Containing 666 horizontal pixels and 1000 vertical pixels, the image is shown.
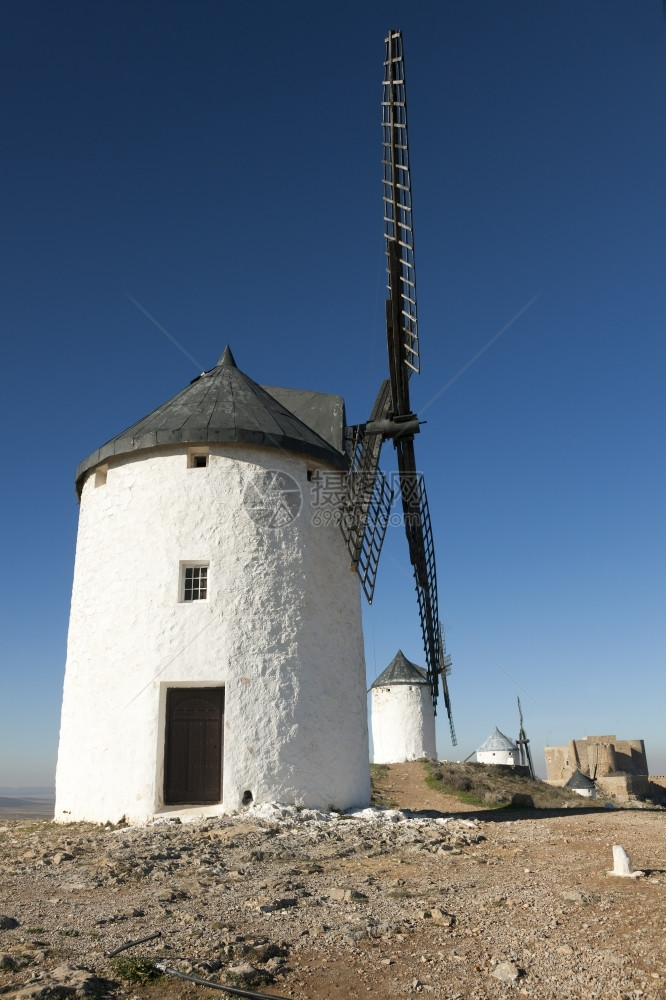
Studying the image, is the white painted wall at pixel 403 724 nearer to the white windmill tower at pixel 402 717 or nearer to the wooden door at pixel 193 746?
the white windmill tower at pixel 402 717

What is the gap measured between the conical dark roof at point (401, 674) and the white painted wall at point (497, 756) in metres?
11.9

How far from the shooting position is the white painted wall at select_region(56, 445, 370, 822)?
37.7 ft

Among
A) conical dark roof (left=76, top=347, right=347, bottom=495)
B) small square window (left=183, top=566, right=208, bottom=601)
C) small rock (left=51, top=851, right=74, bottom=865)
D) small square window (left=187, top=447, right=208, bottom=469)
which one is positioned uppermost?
conical dark roof (left=76, top=347, right=347, bottom=495)

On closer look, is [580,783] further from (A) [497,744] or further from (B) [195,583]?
(B) [195,583]

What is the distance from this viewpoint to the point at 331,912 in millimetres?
6117

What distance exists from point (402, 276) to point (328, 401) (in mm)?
3372

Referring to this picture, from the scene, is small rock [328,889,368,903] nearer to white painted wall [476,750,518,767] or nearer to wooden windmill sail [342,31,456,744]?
wooden windmill sail [342,31,456,744]

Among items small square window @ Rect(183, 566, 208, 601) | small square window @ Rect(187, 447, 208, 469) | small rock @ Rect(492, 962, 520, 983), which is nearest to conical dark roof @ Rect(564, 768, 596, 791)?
small square window @ Rect(183, 566, 208, 601)

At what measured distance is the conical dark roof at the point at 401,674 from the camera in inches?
1319

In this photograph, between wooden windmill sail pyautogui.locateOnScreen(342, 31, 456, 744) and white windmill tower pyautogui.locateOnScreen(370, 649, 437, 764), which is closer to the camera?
wooden windmill sail pyautogui.locateOnScreen(342, 31, 456, 744)

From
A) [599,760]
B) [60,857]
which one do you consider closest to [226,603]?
[60,857]

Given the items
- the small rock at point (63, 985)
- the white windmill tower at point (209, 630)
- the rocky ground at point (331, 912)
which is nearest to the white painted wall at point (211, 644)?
the white windmill tower at point (209, 630)

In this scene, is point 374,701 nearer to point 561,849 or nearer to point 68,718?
point 68,718

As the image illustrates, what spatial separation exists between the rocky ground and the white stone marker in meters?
0.12
